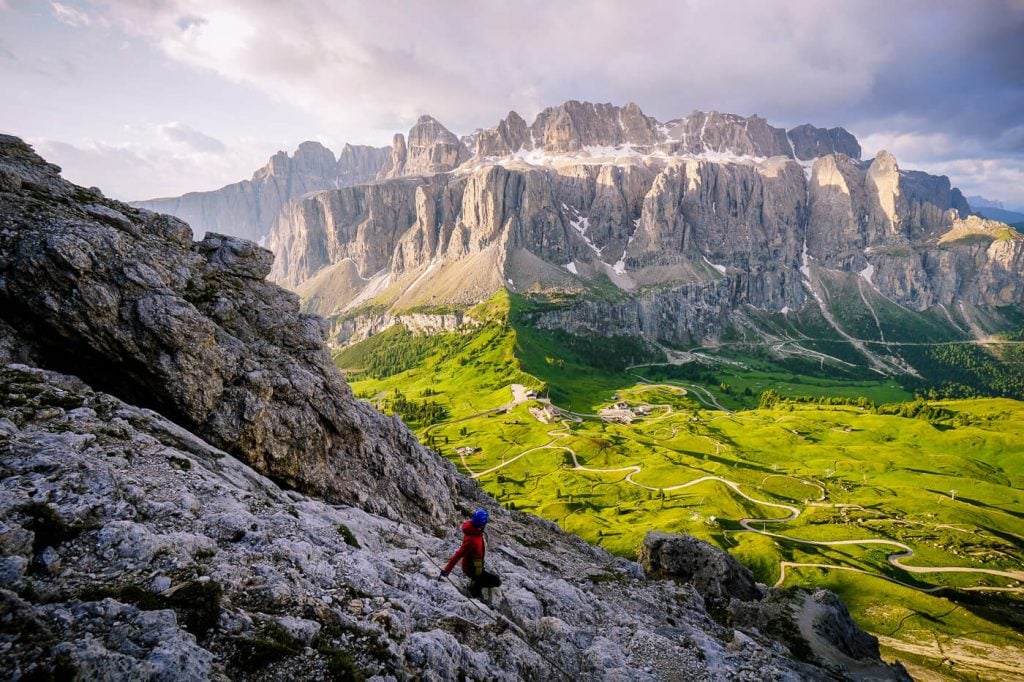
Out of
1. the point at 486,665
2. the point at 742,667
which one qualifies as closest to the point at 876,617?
the point at 742,667

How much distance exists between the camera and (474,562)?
903 inches

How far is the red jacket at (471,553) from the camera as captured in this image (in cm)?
2228

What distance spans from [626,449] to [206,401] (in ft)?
526

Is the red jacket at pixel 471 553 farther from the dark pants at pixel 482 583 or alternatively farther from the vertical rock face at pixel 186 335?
the vertical rock face at pixel 186 335

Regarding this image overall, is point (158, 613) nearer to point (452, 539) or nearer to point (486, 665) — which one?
point (486, 665)

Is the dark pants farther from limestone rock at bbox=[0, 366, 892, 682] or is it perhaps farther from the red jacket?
limestone rock at bbox=[0, 366, 892, 682]

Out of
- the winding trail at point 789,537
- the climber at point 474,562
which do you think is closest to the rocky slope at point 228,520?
the climber at point 474,562

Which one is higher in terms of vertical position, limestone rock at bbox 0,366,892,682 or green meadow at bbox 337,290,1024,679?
limestone rock at bbox 0,366,892,682

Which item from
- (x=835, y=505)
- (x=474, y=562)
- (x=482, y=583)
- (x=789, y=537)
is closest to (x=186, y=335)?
(x=474, y=562)

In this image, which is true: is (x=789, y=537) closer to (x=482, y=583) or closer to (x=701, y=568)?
(x=701, y=568)

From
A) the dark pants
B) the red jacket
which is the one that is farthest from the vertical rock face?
the red jacket

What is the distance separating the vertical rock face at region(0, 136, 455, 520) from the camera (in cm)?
2636

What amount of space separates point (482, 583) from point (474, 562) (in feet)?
4.07

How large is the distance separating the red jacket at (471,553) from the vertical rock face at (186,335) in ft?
47.8
